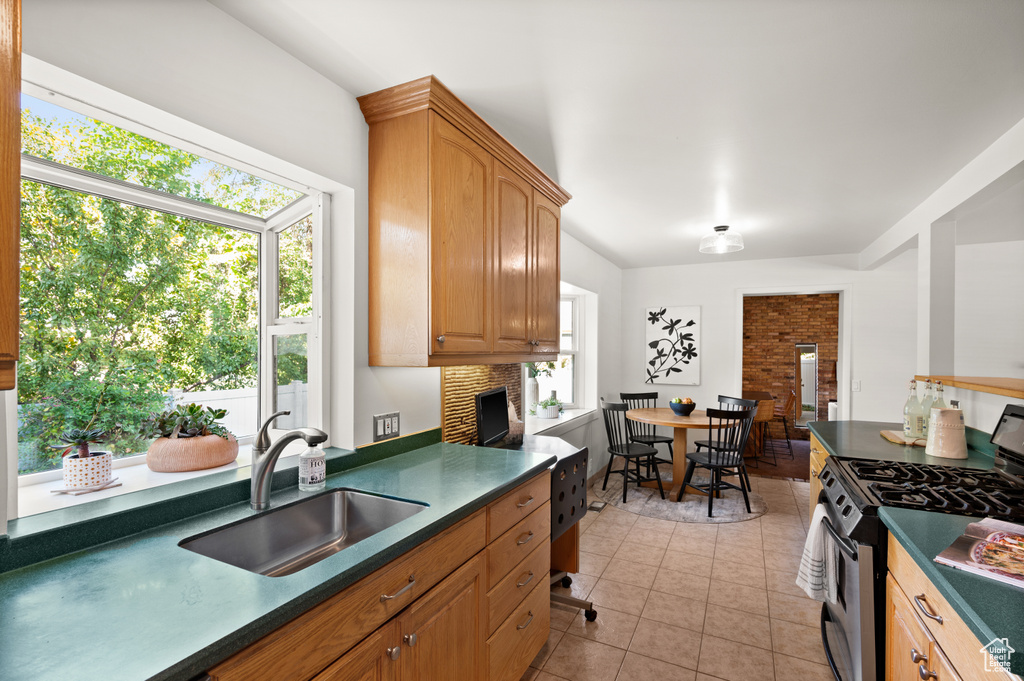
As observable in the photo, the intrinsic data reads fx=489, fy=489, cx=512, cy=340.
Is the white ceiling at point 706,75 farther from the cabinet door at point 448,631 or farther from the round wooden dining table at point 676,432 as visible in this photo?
the round wooden dining table at point 676,432

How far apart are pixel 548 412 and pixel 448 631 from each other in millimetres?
3020

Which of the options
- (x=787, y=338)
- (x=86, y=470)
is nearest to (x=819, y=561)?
(x=86, y=470)

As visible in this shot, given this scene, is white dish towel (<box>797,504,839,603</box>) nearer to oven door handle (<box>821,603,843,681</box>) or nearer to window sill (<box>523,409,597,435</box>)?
oven door handle (<box>821,603,843,681</box>)

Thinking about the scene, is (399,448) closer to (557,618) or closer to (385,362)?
(385,362)

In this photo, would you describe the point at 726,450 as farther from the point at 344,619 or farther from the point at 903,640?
the point at 344,619

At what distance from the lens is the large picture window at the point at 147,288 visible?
1410 mm

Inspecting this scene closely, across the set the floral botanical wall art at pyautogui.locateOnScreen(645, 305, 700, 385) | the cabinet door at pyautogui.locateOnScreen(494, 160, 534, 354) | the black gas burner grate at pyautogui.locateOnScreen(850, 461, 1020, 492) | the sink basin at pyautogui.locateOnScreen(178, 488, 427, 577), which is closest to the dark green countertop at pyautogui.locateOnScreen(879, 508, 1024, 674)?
the black gas burner grate at pyautogui.locateOnScreen(850, 461, 1020, 492)

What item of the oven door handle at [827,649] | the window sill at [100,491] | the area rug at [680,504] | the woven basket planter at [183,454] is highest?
the woven basket planter at [183,454]

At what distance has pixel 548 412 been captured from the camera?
4418mm

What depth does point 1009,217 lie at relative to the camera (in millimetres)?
3443

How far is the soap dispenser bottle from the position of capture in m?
1.66

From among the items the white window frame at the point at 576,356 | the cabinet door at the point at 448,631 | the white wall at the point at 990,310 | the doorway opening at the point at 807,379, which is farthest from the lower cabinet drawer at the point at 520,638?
the doorway opening at the point at 807,379

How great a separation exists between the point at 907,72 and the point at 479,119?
5.33 ft

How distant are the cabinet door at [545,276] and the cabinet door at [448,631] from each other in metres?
1.38
